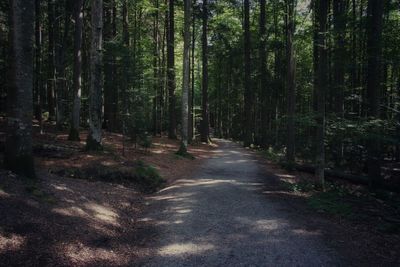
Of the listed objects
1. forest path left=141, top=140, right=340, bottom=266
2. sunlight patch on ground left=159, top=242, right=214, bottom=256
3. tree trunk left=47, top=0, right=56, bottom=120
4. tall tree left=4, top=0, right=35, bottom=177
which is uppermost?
tree trunk left=47, top=0, right=56, bottom=120

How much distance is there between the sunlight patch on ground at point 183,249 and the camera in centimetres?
587

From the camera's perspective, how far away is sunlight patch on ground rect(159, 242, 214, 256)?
5.87 metres

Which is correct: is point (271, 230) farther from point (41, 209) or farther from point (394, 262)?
point (41, 209)

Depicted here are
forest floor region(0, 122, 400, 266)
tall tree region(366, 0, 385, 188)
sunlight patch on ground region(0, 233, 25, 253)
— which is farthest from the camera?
tall tree region(366, 0, 385, 188)

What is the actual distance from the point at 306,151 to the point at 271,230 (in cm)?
1154

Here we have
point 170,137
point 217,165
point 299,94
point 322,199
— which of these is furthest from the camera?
point 299,94

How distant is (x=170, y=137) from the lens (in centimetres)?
2614

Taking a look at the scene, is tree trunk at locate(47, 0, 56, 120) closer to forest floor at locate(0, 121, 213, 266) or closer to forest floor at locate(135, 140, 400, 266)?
forest floor at locate(0, 121, 213, 266)

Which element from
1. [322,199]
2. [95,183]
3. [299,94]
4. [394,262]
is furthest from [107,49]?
[299,94]

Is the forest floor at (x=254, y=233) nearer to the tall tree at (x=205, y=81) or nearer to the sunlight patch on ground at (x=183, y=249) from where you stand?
the sunlight patch on ground at (x=183, y=249)


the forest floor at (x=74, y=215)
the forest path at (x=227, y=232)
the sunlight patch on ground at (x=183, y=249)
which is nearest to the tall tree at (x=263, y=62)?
the forest path at (x=227, y=232)

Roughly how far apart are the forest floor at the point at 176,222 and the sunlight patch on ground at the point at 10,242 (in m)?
0.01

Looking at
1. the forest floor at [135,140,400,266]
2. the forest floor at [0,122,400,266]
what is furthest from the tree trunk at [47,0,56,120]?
the forest floor at [135,140,400,266]

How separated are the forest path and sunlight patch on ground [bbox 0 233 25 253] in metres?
1.95
